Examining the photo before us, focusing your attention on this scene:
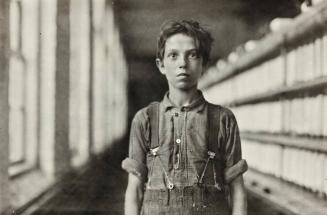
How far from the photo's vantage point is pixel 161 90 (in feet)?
7.86

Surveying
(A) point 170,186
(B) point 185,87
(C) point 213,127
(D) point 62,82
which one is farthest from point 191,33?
(D) point 62,82

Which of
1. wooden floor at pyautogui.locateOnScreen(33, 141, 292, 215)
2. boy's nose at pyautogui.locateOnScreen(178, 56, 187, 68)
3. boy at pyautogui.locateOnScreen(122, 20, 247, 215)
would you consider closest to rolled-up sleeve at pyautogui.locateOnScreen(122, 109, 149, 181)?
boy at pyautogui.locateOnScreen(122, 20, 247, 215)

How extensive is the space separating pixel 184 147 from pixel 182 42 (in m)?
0.42

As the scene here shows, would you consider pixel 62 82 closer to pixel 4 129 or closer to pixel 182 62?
pixel 4 129

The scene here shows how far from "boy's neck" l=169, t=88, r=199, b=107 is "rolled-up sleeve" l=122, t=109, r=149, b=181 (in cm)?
14

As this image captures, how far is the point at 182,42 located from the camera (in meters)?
1.95

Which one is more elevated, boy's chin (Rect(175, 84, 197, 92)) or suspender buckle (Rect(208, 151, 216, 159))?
boy's chin (Rect(175, 84, 197, 92))

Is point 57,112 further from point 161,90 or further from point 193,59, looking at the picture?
point 193,59

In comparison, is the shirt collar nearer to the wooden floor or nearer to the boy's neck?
the boy's neck

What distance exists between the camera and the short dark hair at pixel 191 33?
6.40 feet

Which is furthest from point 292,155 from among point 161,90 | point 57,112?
point 57,112

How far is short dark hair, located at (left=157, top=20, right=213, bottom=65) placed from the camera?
6.40 feet

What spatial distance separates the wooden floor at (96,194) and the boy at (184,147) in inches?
19.3

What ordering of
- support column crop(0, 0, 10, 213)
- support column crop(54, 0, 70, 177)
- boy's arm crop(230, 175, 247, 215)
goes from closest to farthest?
boy's arm crop(230, 175, 247, 215), support column crop(0, 0, 10, 213), support column crop(54, 0, 70, 177)
